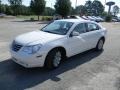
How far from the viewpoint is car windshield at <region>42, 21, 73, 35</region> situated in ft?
22.4

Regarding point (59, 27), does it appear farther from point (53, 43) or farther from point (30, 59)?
point (30, 59)

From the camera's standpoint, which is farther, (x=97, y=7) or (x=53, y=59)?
(x=97, y=7)

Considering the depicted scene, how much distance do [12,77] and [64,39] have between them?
6.71 ft

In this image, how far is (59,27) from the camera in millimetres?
7156

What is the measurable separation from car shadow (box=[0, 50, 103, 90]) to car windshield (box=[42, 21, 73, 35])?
113 cm

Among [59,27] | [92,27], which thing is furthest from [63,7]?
[59,27]

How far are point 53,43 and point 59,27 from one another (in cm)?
135

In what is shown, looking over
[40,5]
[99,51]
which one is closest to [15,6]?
[40,5]

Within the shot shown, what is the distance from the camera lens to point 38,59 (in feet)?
18.4

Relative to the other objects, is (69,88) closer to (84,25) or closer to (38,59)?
(38,59)

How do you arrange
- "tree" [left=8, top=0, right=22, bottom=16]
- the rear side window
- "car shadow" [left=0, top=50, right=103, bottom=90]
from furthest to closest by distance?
"tree" [left=8, top=0, right=22, bottom=16]
the rear side window
"car shadow" [left=0, top=50, right=103, bottom=90]

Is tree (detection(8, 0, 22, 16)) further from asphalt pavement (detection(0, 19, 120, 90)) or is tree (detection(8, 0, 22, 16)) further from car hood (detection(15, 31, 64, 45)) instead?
car hood (detection(15, 31, 64, 45))

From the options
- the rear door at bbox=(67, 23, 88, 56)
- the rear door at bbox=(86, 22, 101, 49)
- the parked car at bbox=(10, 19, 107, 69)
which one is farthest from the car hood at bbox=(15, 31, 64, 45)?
the rear door at bbox=(86, 22, 101, 49)

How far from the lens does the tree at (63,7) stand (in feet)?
139
